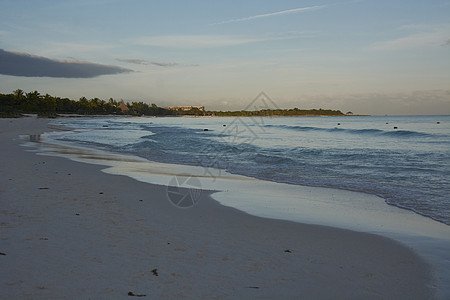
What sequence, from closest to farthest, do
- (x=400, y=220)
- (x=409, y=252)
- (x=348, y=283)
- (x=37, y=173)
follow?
(x=348, y=283)
(x=409, y=252)
(x=400, y=220)
(x=37, y=173)

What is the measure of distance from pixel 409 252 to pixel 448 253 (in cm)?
56

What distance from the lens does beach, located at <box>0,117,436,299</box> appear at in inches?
142

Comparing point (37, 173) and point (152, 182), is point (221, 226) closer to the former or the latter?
point (152, 182)

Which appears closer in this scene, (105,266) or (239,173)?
(105,266)

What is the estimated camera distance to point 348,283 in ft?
12.9

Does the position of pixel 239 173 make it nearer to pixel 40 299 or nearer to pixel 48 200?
pixel 48 200

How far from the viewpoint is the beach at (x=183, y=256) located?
3602 millimetres

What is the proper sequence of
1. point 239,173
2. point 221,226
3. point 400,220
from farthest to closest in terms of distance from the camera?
point 239,173, point 400,220, point 221,226

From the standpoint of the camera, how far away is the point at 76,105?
15688cm

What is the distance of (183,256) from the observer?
443 cm

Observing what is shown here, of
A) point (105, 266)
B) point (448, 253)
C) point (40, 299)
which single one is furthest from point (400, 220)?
point (40, 299)

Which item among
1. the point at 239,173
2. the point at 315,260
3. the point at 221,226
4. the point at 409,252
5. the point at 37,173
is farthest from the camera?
the point at 239,173

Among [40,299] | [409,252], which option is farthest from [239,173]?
[40,299]

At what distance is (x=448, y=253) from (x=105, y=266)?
4.70m
